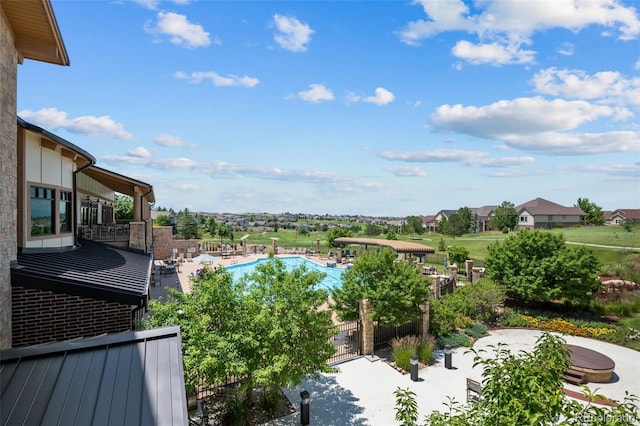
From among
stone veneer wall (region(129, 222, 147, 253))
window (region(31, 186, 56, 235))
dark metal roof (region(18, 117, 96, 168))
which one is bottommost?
stone veneer wall (region(129, 222, 147, 253))

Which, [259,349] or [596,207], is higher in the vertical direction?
[596,207]

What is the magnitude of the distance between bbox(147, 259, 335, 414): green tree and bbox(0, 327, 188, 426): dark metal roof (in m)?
2.62

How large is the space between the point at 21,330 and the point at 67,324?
81 cm

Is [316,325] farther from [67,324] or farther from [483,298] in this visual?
[483,298]

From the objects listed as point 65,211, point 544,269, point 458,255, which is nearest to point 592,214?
point 458,255

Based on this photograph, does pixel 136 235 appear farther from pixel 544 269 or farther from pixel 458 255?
pixel 458 255

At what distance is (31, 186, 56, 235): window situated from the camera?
8.77 meters

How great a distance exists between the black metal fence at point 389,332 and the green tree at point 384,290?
71 centimetres

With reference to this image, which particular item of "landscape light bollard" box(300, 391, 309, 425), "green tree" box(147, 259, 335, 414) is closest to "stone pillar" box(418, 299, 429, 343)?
"green tree" box(147, 259, 335, 414)

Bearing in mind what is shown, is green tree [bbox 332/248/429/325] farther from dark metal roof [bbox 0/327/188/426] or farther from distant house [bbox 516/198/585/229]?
distant house [bbox 516/198/585/229]

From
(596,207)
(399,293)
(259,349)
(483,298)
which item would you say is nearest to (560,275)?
(483,298)

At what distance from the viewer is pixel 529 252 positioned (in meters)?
19.7

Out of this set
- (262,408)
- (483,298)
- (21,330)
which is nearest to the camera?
(21,330)

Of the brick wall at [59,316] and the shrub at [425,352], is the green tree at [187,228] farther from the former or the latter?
the brick wall at [59,316]
